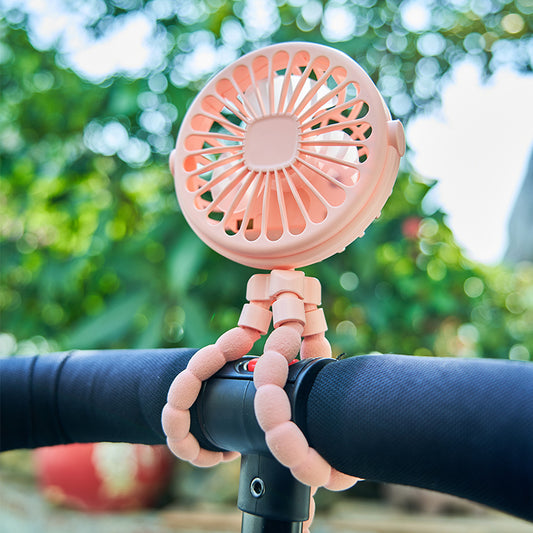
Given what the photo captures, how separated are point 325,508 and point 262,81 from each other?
5.33ft

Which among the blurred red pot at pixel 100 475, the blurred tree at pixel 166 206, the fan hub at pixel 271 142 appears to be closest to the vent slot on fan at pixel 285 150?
the fan hub at pixel 271 142

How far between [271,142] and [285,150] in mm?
12

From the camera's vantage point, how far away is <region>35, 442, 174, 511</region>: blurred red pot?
1.67m

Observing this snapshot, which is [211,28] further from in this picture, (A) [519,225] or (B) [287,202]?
(A) [519,225]

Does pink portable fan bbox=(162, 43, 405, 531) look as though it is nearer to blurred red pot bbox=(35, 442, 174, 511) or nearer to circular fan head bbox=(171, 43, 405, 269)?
circular fan head bbox=(171, 43, 405, 269)

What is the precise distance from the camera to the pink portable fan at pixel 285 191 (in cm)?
34

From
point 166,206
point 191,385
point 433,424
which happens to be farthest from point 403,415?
point 166,206

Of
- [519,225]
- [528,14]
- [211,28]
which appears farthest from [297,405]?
[519,225]

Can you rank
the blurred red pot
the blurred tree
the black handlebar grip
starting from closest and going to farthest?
the black handlebar grip < the blurred tree < the blurred red pot

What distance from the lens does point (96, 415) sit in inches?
16.9

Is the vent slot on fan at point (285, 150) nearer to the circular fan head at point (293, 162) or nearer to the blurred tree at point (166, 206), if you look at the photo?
the circular fan head at point (293, 162)

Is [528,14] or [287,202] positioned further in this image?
[528,14]

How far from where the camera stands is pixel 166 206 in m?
1.36

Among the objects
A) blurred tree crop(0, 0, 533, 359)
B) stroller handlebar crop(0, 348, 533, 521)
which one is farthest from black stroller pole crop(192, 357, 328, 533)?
blurred tree crop(0, 0, 533, 359)
